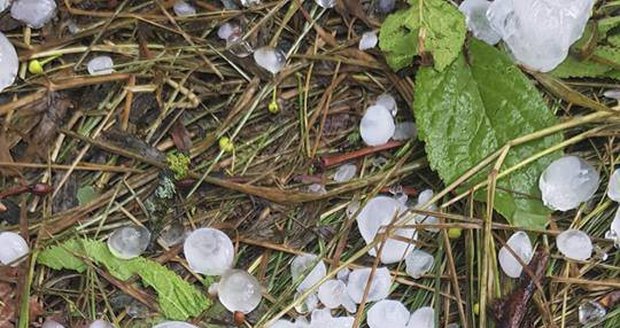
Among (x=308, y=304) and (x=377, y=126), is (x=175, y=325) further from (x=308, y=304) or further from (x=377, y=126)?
(x=377, y=126)

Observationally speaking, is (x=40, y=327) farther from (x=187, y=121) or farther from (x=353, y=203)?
(x=353, y=203)

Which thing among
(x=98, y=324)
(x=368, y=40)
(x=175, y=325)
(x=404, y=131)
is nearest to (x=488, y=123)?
(x=404, y=131)

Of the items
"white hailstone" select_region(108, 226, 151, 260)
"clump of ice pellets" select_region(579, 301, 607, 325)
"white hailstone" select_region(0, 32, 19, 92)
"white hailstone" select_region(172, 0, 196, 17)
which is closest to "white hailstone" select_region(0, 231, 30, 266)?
"white hailstone" select_region(108, 226, 151, 260)

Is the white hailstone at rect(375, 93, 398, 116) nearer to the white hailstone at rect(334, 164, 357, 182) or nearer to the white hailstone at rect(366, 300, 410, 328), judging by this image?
the white hailstone at rect(334, 164, 357, 182)

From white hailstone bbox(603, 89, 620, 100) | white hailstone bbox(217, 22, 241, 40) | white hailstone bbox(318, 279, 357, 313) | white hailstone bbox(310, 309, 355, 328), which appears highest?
white hailstone bbox(217, 22, 241, 40)

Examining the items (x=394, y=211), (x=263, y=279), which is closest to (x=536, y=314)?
(x=394, y=211)

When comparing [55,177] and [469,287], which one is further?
[55,177]
